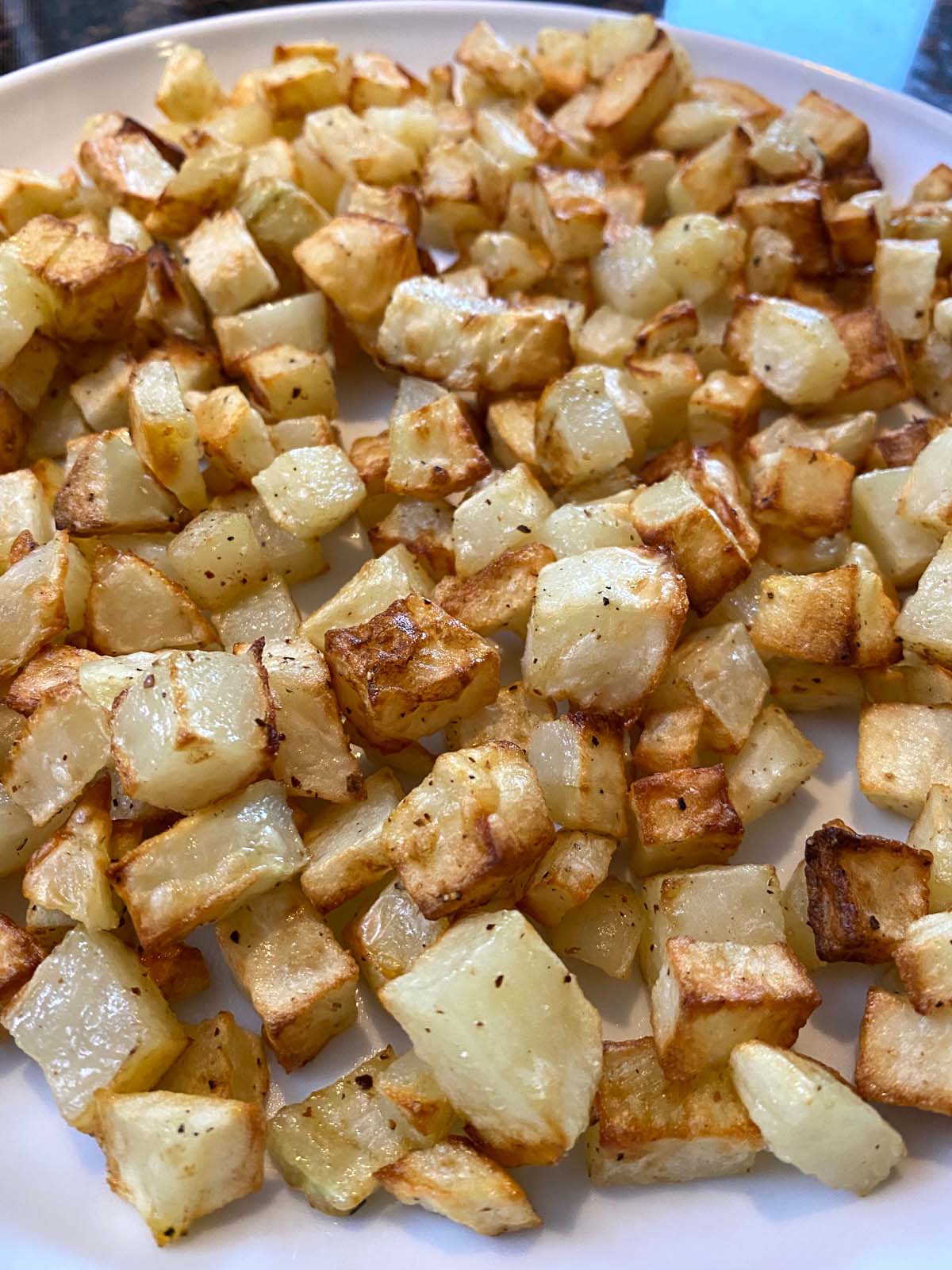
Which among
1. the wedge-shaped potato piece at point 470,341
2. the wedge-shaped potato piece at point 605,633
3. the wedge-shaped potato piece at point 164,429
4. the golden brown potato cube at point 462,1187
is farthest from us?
the wedge-shaped potato piece at point 470,341

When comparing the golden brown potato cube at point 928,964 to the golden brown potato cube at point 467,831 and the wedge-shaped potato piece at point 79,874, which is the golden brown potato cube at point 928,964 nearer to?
the golden brown potato cube at point 467,831

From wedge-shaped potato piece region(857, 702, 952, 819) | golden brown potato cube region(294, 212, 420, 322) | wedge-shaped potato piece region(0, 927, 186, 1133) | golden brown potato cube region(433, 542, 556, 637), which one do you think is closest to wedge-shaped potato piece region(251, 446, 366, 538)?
golden brown potato cube region(433, 542, 556, 637)

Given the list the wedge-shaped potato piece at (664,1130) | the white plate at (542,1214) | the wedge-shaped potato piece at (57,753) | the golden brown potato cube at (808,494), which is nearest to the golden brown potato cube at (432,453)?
the golden brown potato cube at (808,494)

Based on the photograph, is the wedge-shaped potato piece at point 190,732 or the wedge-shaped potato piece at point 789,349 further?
the wedge-shaped potato piece at point 789,349

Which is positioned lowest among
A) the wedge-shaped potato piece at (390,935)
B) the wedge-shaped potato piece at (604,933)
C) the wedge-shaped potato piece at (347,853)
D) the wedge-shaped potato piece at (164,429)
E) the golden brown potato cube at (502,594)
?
the wedge-shaped potato piece at (604,933)

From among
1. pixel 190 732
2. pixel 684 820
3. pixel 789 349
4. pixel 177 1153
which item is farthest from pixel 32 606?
pixel 789 349

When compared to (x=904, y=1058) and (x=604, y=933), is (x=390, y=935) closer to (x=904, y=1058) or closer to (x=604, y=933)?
(x=604, y=933)
